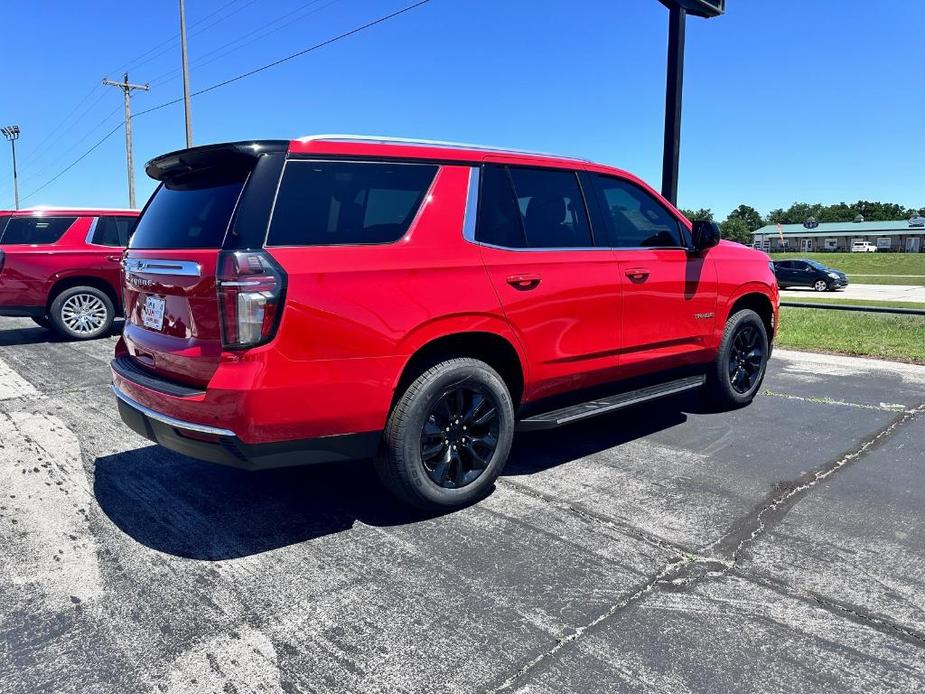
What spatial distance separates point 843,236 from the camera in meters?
114

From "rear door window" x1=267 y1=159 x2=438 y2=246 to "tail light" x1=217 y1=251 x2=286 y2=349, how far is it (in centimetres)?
15

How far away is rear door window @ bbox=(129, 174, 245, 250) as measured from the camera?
292 centimetres

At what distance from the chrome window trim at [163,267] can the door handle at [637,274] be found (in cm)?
263

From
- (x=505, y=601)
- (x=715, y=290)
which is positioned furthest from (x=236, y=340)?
(x=715, y=290)

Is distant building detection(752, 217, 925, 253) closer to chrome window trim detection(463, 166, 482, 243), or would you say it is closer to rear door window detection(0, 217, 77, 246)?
rear door window detection(0, 217, 77, 246)

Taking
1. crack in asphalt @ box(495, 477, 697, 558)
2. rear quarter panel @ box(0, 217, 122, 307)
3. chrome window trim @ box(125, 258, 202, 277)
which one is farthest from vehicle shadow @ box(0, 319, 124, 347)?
crack in asphalt @ box(495, 477, 697, 558)

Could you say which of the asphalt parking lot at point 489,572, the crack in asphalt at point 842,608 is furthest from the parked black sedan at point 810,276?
the crack in asphalt at point 842,608

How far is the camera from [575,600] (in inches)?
101

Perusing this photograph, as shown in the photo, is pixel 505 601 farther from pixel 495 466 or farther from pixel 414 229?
pixel 414 229

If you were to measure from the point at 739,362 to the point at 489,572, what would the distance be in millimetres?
3552

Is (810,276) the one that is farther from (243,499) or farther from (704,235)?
(243,499)

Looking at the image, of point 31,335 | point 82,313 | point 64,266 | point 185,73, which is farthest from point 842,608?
point 185,73

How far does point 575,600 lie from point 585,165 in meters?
2.80

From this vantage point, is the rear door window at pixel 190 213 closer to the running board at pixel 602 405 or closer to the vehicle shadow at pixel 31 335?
the running board at pixel 602 405
